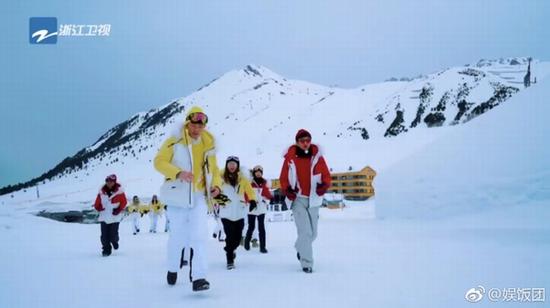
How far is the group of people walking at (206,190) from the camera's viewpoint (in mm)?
5008

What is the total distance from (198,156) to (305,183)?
5.71 ft

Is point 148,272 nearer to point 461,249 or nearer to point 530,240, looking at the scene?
point 461,249

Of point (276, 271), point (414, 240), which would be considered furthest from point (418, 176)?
point (276, 271)

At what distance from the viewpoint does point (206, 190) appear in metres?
5.20

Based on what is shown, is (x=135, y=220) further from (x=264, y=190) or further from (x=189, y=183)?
(x=189, y=183)

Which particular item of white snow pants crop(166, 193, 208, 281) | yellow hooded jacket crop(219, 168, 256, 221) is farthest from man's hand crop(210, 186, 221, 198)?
yellow hooded jacket crop(219, 168, 256, 221)

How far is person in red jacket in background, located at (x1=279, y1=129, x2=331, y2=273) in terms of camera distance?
245 inches

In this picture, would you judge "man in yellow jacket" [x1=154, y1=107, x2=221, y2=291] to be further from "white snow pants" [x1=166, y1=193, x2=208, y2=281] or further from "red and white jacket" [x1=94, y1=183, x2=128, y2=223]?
"red and white jacket" [x1=94, y1=183, x2=128, y2=223]

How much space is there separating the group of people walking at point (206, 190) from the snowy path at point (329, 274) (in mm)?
414

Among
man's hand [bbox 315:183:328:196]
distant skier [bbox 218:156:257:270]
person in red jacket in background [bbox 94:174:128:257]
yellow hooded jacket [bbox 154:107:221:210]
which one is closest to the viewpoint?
yellow hooded jacket [bbox 154:107:221:210]

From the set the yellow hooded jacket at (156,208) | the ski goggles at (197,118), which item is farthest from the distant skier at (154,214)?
the ski goggles at (197,118)

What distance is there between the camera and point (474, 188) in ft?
35.2

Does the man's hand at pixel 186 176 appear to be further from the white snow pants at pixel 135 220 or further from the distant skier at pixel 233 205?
the white snow pants at pixel 135 220

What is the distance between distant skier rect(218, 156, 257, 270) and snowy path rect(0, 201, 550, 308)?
1.32ft
